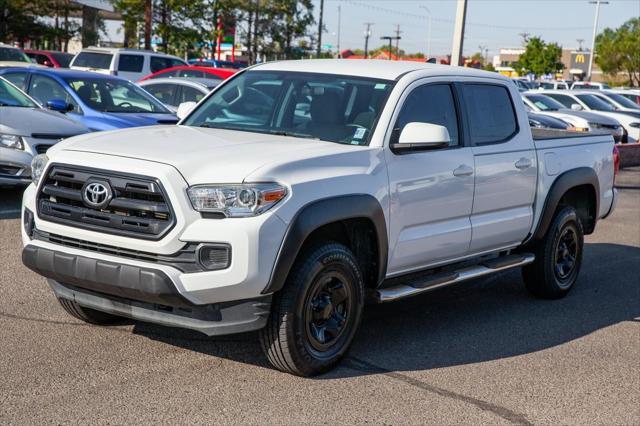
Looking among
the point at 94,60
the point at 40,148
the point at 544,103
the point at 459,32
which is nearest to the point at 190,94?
the point at 40,148

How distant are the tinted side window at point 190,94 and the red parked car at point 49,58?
13.6 m

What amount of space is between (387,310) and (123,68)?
1998 cm

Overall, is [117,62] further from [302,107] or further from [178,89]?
[302,107]

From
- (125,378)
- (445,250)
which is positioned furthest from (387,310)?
(125,378)

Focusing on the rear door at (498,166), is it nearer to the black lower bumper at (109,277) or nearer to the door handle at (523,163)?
the door handle at (523,163)

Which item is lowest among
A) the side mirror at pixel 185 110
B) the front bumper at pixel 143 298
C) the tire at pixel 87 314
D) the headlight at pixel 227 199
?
the tire at pixel 87 314

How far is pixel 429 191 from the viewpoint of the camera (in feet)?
19.8

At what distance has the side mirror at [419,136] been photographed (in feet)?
18.8

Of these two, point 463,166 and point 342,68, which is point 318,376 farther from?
point 342,68

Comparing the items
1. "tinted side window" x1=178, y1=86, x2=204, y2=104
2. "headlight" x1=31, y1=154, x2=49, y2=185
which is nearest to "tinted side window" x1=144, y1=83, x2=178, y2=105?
"tinted side window" x1=178, y1=86, x2=204, y2=104

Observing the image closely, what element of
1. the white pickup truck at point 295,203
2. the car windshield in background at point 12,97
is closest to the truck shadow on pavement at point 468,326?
the white pickup truck at point 295,203

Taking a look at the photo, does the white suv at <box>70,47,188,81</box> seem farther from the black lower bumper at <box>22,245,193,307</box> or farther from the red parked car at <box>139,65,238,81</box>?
the black lower bumper at <box>22,245,193,307</box>

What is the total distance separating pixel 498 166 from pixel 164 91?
33.5ft

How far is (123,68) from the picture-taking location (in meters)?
25.5
